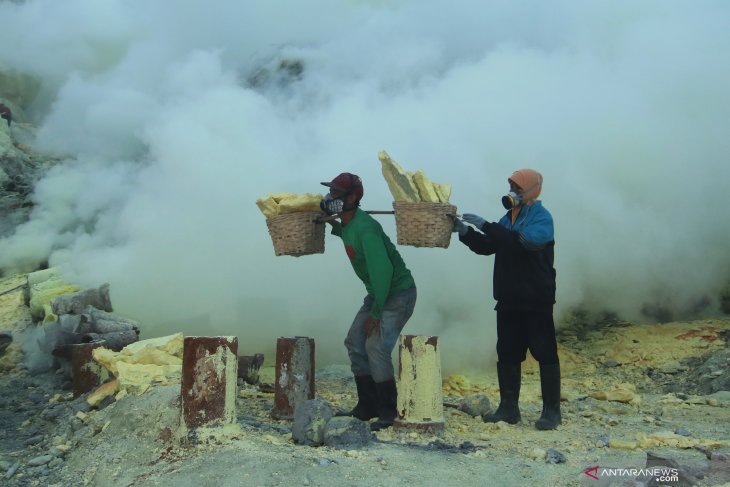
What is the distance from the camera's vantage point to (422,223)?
4.05m

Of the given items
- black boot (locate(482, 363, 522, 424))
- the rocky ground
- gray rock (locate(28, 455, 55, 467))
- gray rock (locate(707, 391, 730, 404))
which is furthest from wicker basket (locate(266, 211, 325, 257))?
gray rock (locate(707, 391, 730, 404))

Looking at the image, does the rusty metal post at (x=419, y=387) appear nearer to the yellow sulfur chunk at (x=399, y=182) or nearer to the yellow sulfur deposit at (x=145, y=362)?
the yellow sulfur chunk at (x=399, y=182)

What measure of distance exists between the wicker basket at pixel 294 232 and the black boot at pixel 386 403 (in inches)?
36.3

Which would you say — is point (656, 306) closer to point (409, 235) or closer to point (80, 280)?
point (409, 235)

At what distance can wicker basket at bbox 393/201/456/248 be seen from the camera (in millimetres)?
4055

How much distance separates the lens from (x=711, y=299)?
7125 millimetres

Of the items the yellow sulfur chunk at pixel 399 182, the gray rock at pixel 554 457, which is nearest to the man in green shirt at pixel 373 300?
the yellow sulfur chunk at pixel 399 182

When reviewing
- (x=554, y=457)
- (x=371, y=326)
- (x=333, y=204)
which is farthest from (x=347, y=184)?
(x=554, y=457)

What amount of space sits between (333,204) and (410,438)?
4.64 feet

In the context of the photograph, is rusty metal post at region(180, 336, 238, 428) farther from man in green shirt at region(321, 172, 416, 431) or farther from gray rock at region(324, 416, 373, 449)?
man in green shirt at region(321, 172, 416, 431)

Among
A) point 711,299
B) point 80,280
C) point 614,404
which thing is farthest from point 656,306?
point 80,280

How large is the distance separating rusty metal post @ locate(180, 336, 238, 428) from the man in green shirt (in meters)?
0.89

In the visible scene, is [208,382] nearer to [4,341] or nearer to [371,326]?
[371,326]

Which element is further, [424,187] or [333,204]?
[333,204]
